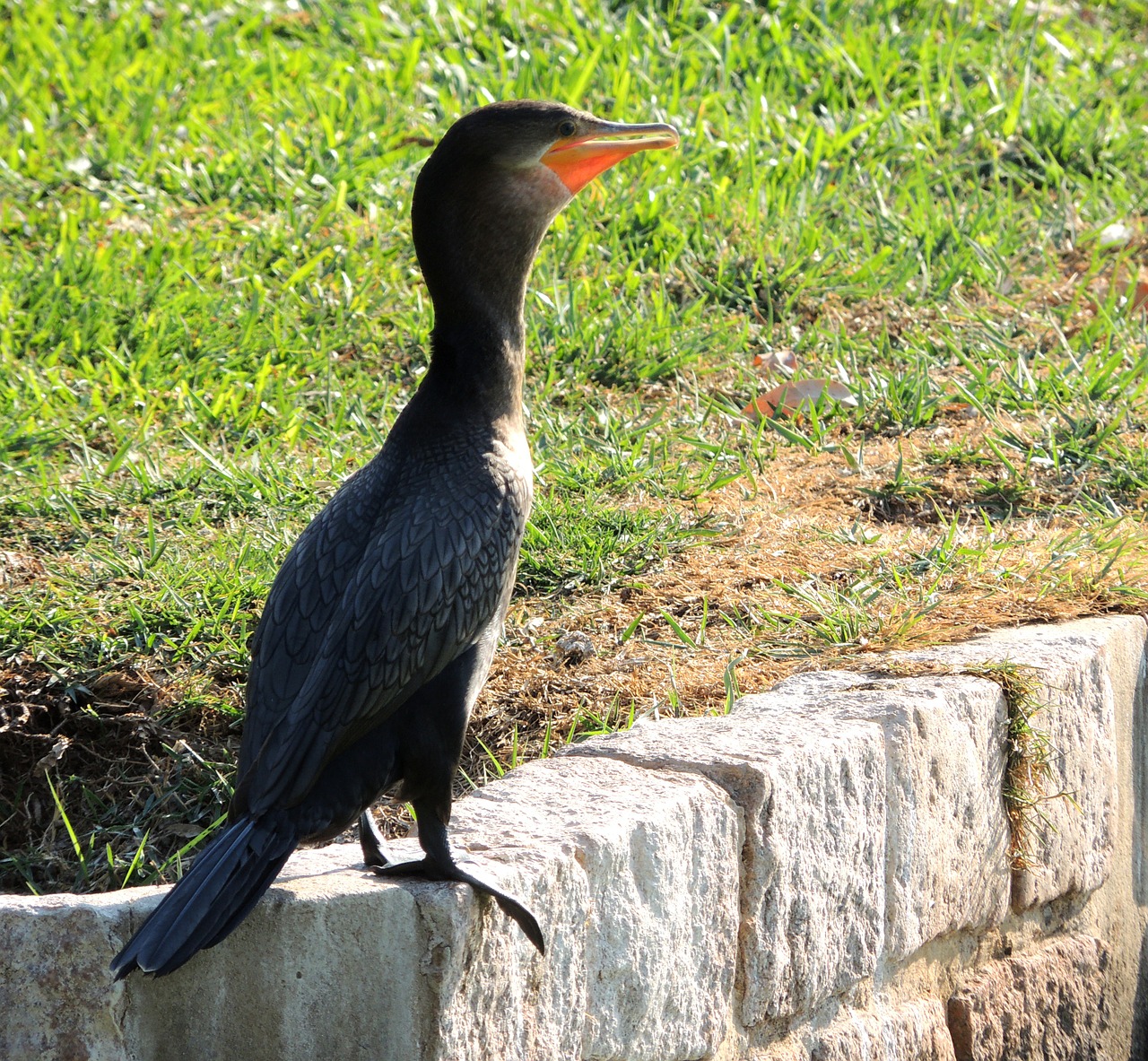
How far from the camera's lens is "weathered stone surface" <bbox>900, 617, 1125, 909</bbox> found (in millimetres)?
3168

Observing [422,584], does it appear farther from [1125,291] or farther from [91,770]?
[1125,291]

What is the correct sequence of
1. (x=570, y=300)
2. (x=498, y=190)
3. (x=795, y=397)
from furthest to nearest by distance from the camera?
(x=570, y=300) → (x=795, y=397) → (x=498, y=190)

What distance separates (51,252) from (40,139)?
0.86 metres

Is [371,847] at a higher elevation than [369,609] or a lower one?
lower

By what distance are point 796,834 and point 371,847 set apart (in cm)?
77

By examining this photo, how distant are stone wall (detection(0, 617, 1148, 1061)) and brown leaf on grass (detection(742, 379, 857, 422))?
1.41 meters

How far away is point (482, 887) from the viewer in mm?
2330

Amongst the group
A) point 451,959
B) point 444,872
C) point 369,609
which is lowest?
point 451,959

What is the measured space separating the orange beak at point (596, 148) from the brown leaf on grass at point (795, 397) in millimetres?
1621

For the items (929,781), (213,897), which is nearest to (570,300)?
(929,781)

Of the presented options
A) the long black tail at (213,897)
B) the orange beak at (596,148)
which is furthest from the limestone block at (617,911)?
the orange beak at (596,148)

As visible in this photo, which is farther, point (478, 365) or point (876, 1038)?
point (876, 1038)

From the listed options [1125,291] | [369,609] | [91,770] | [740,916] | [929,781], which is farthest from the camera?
[1125,291]

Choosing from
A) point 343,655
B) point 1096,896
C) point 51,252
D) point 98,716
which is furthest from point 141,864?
point 51,252
